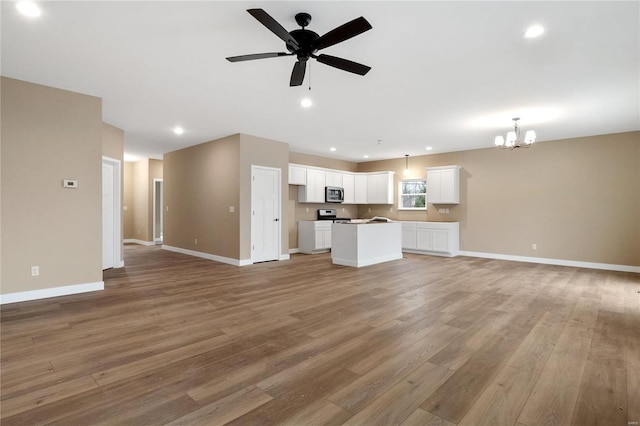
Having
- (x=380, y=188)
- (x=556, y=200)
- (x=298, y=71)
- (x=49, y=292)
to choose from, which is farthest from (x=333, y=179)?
(x=49, y=292)

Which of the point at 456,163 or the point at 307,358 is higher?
the point at 456,163

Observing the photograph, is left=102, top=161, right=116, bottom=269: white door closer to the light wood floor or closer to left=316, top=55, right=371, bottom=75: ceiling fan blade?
the light wood floor

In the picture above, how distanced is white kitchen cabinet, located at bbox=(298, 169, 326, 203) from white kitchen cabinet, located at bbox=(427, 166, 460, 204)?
2.95m

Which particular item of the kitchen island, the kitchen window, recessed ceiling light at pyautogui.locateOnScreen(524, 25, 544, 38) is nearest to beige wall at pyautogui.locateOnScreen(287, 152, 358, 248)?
the kitchen island

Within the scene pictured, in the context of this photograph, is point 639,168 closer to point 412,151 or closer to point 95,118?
point 412,151

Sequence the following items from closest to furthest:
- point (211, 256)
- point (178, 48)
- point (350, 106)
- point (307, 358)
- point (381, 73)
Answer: point (307, 358) < point (178, 48) < point (381, 73) < point (350, 106) < point (211, 256)

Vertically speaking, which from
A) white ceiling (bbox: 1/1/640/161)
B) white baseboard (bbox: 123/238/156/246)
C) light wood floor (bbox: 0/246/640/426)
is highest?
white ceiling (bbox: 1/1/640/161)

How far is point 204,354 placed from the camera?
2.55 m

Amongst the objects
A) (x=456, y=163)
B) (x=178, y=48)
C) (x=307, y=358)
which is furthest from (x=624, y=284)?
(x=178, y=48)

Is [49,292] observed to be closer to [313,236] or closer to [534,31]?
[313,236]

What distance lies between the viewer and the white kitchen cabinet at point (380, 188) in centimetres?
944

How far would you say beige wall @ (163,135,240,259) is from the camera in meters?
6.62

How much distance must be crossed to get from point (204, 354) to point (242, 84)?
10.2 feet

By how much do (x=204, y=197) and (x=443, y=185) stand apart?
612 cm
